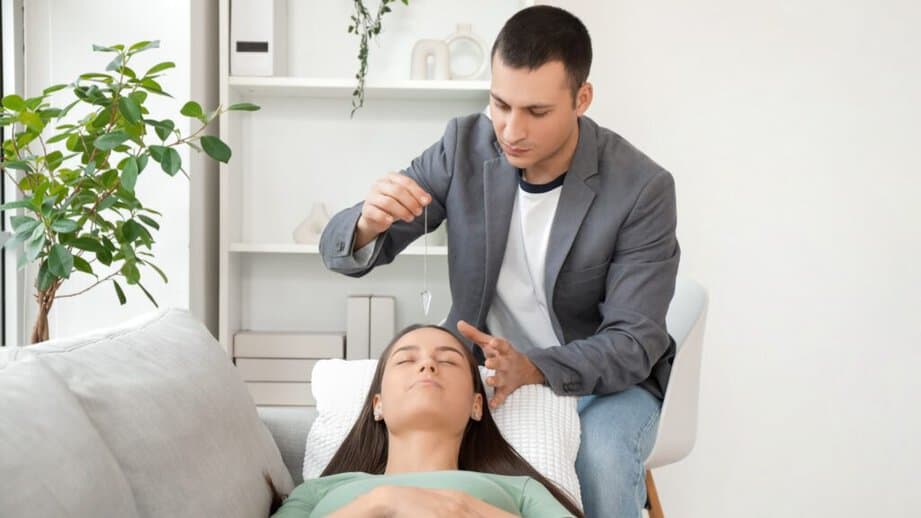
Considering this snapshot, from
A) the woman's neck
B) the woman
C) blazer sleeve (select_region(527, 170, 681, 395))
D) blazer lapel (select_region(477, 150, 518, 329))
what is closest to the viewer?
the woman

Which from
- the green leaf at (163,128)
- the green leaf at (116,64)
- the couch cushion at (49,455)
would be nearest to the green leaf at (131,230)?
the green leaf at (163,128)

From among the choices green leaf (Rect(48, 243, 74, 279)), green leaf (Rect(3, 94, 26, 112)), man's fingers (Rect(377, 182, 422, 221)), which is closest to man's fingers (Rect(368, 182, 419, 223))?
man's fingers (Rect(377, 182, 422, 221))

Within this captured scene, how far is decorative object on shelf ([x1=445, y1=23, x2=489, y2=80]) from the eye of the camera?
3055 millimetres

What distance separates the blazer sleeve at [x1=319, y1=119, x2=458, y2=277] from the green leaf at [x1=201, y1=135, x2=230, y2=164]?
382 mm

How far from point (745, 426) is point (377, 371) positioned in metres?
1.98

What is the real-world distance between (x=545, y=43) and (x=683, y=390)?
80 cm

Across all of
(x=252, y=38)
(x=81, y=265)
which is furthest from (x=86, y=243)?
(x=252, y=38)

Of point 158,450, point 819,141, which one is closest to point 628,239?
point 158,450

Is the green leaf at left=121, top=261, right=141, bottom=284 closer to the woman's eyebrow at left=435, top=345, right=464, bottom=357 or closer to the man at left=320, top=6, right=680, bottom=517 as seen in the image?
the man at left=320, top=6, right=680, bottom=517

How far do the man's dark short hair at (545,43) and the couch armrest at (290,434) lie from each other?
0.81m

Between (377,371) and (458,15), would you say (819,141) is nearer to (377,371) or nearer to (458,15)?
(458,15)

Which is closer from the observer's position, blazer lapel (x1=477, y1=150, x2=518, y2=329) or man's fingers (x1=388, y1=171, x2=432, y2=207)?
man's fingers (x1=388, y1=171, x2=432, y2=207)

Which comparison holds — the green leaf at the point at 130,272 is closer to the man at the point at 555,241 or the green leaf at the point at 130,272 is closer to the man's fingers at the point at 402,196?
the man at the point at 555,241

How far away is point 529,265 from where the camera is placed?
2.16m
